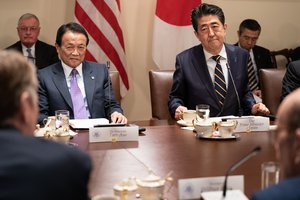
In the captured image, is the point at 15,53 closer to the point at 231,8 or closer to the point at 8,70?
the point at 8,70

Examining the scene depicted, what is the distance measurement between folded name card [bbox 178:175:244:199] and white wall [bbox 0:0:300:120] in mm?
3736

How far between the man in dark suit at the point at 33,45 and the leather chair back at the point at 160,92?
5.15 ft

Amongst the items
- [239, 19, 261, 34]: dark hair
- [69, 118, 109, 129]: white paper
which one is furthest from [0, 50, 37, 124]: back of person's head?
[239, 19, 261, 34]: dark hair

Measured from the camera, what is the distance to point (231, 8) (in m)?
5.47

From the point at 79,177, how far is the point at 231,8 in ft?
14.9

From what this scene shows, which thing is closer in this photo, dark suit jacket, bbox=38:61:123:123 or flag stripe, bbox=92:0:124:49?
dark suit jacket, bbox=38:61:123:123

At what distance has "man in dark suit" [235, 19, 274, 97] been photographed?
514 centimetres

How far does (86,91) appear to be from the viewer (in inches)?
130

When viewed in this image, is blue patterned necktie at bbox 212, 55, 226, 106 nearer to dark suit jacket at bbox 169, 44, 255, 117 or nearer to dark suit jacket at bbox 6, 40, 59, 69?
dark suit jacket at bbox 169, 44, 255, 117

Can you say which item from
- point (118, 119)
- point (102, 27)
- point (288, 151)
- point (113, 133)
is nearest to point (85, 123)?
point (118, 119)

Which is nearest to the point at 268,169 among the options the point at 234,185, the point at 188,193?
the point at 234,185

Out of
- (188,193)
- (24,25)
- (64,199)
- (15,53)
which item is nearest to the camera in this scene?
(64,199)

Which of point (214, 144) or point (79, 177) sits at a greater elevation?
point (79, 177)

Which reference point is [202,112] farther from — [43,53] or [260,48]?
[260,48]
